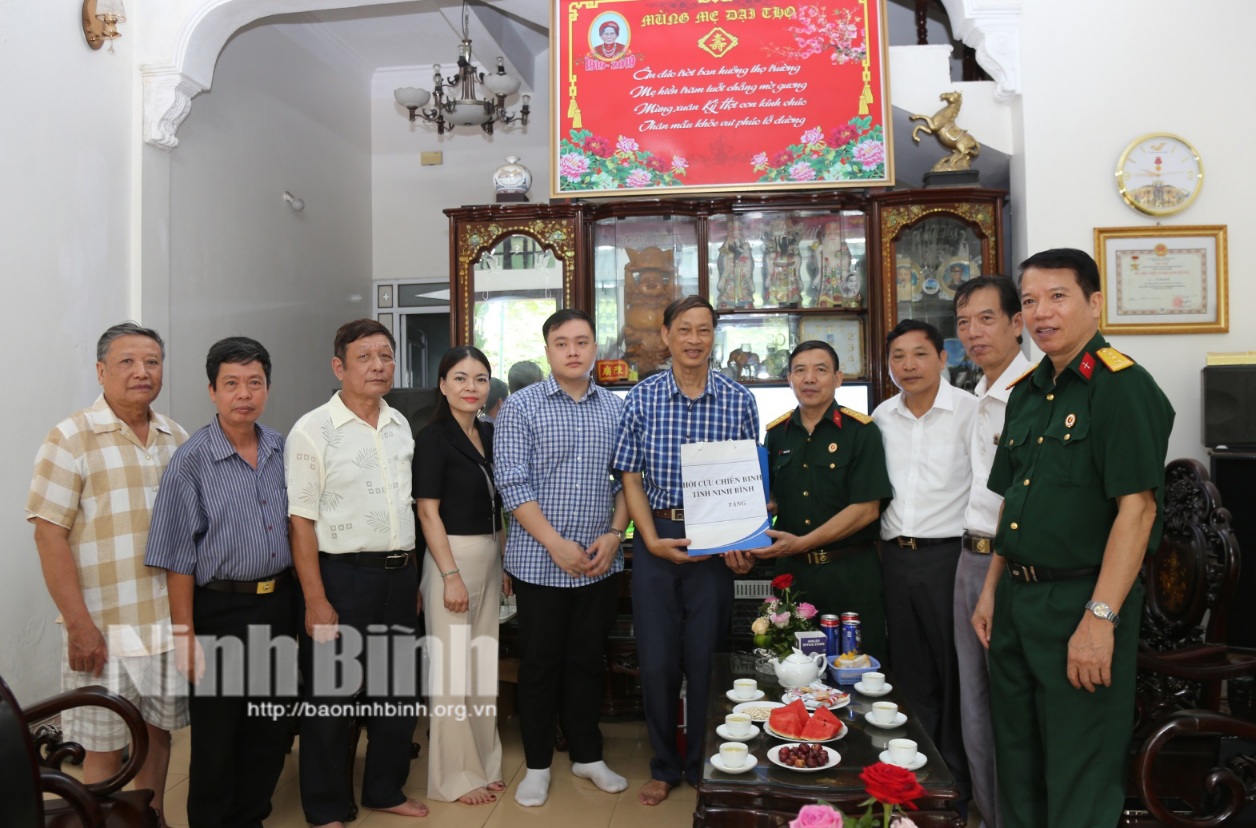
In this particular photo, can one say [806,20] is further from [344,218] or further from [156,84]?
[344,218]

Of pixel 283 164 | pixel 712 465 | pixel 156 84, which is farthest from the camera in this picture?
pixel 283 164

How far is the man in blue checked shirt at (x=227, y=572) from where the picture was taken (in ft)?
7.75

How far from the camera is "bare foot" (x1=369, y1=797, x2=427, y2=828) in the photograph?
9.07ft

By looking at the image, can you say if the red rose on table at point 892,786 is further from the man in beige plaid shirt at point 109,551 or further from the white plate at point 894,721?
the man in beige plaid shirt at point 109,551

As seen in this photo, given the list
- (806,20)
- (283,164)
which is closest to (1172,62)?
(806,20)

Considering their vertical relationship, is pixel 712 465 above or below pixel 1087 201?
below

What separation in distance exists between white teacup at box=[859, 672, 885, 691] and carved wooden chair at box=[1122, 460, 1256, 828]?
590 millimetres

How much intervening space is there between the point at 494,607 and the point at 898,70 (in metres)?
3.38

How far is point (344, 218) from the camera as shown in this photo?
6.46 meters

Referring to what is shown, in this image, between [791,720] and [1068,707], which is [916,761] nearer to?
[791,720]

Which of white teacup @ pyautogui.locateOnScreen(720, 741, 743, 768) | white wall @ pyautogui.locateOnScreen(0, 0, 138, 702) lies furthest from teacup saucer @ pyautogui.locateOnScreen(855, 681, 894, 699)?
white wall @ pyautogui.locateOnScreen(0, 0, 138, 702)

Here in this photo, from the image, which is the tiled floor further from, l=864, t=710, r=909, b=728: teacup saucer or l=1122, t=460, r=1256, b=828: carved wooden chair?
l=1122, t=460, r=1256, b=828: carved wooden chair

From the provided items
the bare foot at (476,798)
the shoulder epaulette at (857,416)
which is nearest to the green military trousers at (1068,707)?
the shoulder epaulette at (857,416)

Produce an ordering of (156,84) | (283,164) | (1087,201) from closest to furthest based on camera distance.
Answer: (1087,201)
(156,84)
(283,164)
